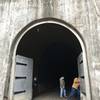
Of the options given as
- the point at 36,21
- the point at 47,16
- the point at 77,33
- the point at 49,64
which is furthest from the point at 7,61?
the point at 49,64

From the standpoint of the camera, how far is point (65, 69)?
15688 millimetres

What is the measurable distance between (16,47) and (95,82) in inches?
151

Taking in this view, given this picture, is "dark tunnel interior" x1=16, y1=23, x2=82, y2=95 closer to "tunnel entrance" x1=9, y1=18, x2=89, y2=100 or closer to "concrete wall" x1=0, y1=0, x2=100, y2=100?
"tunnel entrance" x1=9, y1=18, x2=89, y2=100

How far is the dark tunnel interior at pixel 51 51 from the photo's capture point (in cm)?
757

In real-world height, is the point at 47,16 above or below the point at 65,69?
above

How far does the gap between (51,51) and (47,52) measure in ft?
2.31

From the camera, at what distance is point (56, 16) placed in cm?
657

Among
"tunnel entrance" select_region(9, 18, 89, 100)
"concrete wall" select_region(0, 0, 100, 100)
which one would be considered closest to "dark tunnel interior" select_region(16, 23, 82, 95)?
"tunnel entrance" select_region(9, 18, 89, 100)

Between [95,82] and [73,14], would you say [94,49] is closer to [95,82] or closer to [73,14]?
[95,82]

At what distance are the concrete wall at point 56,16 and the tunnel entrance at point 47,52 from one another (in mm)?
531

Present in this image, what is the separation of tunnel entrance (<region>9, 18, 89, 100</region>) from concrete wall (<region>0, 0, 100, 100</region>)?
53 centimetres

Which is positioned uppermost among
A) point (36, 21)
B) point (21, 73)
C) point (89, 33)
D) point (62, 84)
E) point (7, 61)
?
point (36, 21)

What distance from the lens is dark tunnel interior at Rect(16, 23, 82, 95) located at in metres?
7.57

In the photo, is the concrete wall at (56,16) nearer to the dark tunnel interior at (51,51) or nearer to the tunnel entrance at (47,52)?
the tunnel entrance at (47,52)
